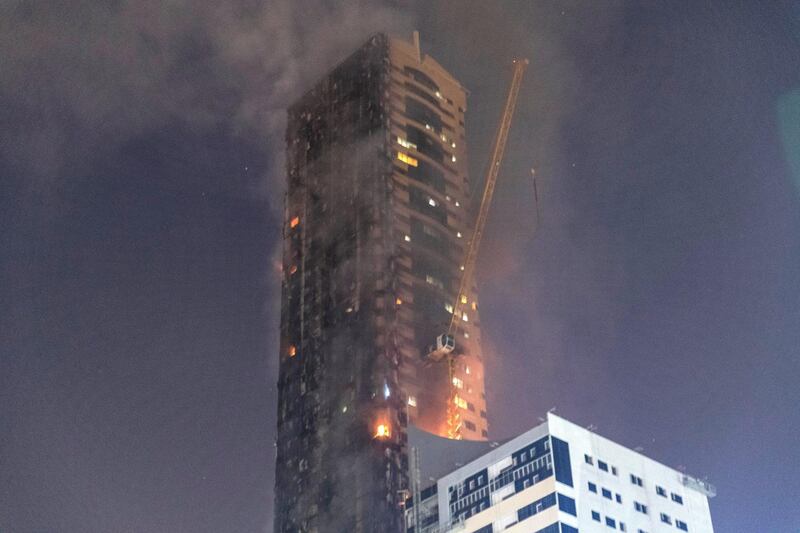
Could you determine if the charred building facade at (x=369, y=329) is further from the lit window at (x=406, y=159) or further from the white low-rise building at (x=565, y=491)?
the white low-rise building at (x=565, y=491)

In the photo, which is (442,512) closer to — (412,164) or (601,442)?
(601,442)

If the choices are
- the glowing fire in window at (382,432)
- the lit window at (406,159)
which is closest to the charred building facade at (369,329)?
the glowing fire in window at (382,432)

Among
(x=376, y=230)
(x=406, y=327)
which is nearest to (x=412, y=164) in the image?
(x=376, y=230)

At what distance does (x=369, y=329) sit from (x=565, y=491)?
2017 inches

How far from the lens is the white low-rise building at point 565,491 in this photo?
131000 mm

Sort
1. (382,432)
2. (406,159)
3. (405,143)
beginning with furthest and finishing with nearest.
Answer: (405,143) < (406,159) < (382,432)

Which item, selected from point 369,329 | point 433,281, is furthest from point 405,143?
point 369,329

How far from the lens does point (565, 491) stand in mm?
130625

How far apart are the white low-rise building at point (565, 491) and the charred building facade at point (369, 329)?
772 inches

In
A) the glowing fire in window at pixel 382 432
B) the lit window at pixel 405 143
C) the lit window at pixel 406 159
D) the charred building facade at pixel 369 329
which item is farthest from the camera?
the lit window at pixel 405 143

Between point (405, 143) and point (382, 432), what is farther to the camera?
point (405, 143)

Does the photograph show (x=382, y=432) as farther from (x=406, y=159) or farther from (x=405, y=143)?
(x=405, y=143)

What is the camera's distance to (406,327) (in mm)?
176250

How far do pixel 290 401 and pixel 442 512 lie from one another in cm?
4481
